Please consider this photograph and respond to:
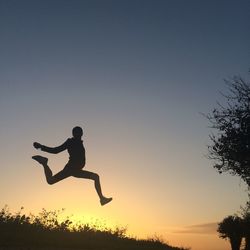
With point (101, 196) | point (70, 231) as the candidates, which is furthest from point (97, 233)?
point (101, 196)

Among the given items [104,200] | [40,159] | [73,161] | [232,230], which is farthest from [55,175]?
[232,230]

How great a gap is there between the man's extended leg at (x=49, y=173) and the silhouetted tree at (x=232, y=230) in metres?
19.1

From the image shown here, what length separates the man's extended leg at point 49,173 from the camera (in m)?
15.5

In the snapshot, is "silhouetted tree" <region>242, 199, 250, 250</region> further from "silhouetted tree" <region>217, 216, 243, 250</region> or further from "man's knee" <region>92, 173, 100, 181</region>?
"man's knee" <region>92, 173, 100, 181</region>

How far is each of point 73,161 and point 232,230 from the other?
20.4 m

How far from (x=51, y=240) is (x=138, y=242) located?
17.2 ft

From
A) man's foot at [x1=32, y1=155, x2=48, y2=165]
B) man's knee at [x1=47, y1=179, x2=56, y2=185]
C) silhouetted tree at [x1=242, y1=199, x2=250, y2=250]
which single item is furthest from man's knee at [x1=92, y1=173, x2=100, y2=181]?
silhouetted tree at [x1=242, y1=199, x2=250, y2=250]

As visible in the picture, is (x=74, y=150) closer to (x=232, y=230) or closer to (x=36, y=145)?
(x=36, y=145)

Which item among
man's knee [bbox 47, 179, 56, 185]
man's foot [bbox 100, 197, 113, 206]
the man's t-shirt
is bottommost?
man's foot [bbox 100, 197, 113, 206]

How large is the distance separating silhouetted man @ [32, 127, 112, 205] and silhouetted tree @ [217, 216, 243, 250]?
1841cm

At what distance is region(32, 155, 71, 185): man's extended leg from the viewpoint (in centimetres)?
1547

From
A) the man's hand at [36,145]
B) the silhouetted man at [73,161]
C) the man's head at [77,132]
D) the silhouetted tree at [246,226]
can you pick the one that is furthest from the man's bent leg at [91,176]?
the silhouetted tree at [246,226]

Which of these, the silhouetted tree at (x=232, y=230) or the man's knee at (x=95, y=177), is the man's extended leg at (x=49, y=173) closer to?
the man's knee at (x=95, y=177)

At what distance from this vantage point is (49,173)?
1583 cm
